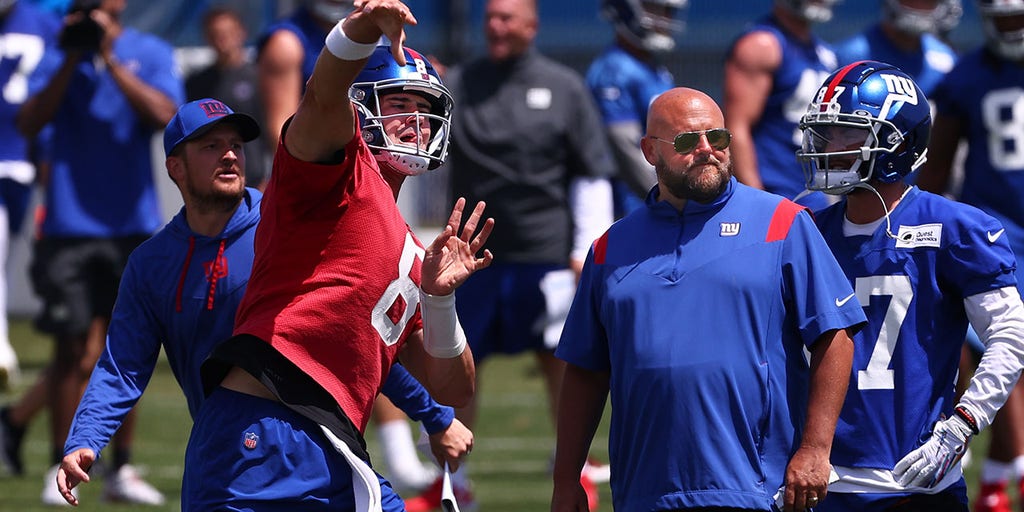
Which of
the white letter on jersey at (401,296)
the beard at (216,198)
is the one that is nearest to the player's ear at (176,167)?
the beard at (216,198)

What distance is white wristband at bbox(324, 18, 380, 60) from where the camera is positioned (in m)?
4.11

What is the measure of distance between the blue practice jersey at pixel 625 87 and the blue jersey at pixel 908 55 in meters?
1.02

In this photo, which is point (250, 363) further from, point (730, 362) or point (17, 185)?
point (17, 185)

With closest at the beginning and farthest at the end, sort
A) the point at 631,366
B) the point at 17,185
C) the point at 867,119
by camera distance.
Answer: the point at 631,366, the point at 867,119, the point at 17,185

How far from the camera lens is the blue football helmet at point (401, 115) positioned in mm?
4703

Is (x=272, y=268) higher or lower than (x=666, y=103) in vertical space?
lower

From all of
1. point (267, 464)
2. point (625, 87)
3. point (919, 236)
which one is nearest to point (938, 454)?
point (919, 236)

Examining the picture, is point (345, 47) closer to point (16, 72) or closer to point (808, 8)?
point (808, 8)

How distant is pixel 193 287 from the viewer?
5.39 meters

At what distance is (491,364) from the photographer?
15234 millimetres

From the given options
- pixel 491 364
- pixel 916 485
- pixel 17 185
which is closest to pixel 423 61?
pixel 916 485

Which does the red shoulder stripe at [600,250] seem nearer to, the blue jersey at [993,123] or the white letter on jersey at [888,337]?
the white letter on jersey at [888,337]

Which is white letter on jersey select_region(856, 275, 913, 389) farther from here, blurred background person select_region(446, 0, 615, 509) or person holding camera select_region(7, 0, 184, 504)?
person holding camera select_region(7, 0, 184, 504)

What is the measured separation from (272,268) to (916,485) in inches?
75.8
